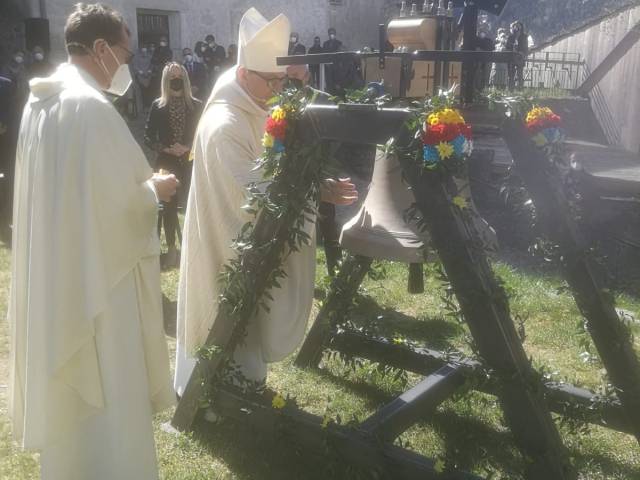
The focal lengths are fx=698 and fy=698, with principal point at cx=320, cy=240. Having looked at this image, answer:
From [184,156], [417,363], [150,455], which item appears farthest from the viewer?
[184,156]

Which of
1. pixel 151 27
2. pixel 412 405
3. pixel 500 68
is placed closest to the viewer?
pixel 412 405

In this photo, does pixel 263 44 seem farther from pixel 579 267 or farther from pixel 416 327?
pixel 416 327

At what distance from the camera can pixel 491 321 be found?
2.41 meters

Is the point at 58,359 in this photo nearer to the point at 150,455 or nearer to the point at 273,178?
the point at 150,455

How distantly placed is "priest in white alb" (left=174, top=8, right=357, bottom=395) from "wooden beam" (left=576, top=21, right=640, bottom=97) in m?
10.7

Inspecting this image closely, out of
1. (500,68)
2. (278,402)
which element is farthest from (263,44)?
(500,68)

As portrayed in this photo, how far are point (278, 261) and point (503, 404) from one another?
1086mm

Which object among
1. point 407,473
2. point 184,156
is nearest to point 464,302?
point 407,473

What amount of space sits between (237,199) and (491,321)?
51.6 inches

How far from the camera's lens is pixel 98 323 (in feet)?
8.11

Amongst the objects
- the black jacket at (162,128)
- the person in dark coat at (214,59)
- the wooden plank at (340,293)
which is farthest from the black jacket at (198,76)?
the wooden plank at (340,293)

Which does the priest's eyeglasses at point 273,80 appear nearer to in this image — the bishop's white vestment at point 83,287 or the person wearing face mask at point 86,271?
the person wearing face mask at point 86,271

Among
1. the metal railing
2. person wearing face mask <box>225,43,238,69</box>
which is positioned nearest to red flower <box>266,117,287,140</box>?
the metal railing

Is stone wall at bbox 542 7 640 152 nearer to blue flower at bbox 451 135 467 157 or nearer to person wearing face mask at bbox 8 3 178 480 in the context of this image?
blue flower at bbox 451 135 467 157
